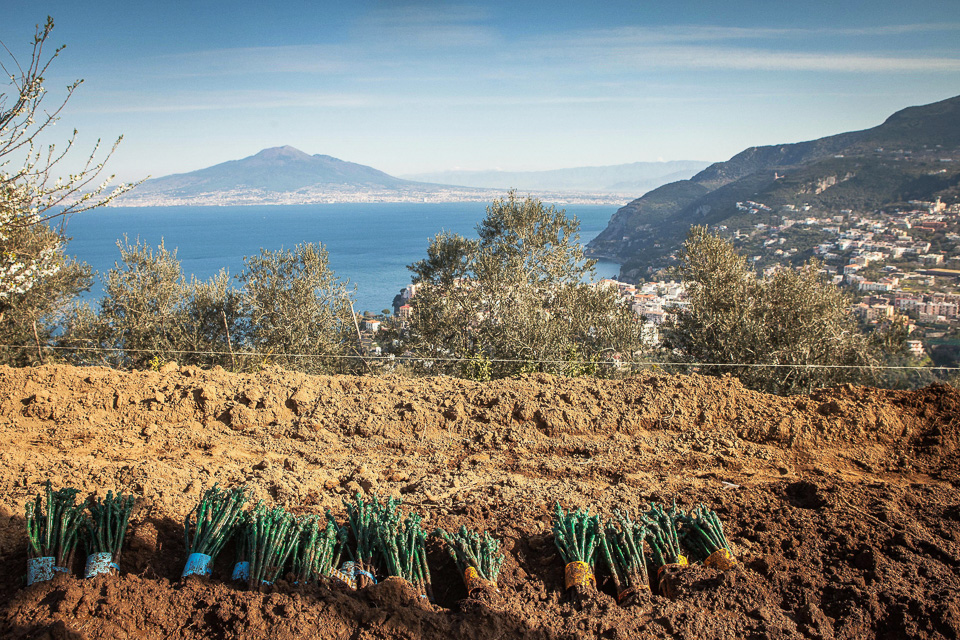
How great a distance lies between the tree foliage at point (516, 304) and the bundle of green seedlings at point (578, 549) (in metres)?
5.94

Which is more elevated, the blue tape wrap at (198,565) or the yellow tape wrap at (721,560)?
the blue tape wrap at (198,565)

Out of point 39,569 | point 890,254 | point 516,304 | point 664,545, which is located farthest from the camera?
point 890,254

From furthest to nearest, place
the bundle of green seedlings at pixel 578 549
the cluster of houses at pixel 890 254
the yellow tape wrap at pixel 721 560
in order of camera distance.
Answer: the cluster of houses at pixel 890 254
the yellow tape wrap at pixel 721 560
the bundle of green seedlings at pixel 578 549

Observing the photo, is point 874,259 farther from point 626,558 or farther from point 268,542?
point 268,542

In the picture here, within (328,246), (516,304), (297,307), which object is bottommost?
(328,246)

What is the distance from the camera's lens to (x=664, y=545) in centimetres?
457

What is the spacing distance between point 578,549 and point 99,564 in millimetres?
3725

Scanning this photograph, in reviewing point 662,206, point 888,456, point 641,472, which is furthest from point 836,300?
point 662,206

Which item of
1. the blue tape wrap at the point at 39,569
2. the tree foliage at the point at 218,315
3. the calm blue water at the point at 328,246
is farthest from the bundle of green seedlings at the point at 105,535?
the calm blue water at the point at 328,246

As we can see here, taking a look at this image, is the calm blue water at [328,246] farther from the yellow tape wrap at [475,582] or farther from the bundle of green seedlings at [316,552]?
the yellow tape wrap at [475,582]

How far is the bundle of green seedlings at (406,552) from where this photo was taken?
416 centimetres

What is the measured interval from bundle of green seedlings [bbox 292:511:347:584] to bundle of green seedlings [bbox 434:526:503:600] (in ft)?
2.87

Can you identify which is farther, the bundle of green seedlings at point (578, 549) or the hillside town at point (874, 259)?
the hillside town at point (874, 259)

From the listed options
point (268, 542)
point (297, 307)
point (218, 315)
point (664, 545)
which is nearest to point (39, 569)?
point (268, 542)
